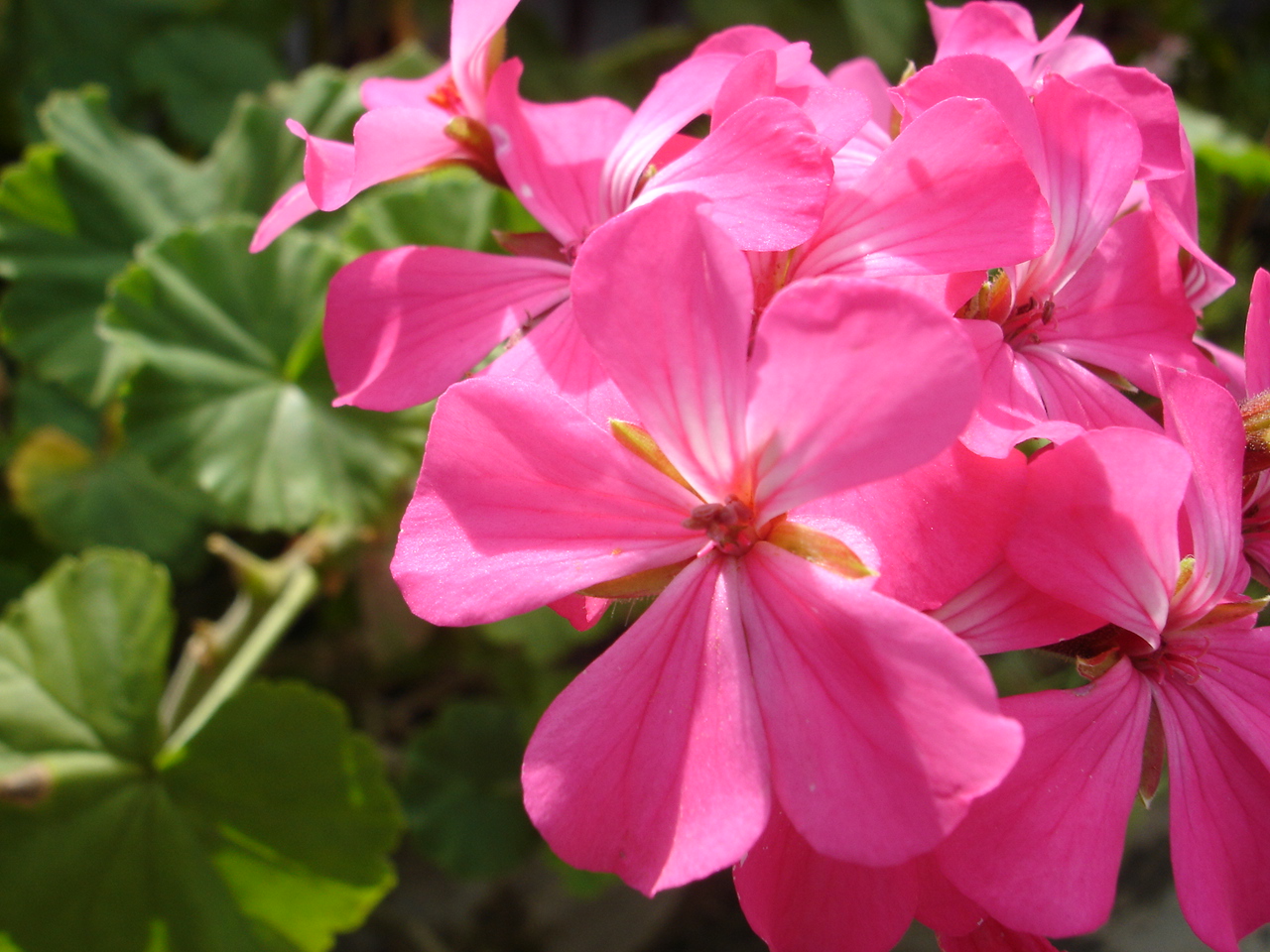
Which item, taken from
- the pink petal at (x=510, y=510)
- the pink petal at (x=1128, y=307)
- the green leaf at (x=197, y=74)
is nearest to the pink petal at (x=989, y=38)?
the pink petal at (x=1128, y=307)

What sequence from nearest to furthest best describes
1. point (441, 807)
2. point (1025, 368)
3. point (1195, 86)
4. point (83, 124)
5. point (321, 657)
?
point (1025, 368)
point (83, 124)
point (441, 807)
point (321, 657)
point (1195, 86)

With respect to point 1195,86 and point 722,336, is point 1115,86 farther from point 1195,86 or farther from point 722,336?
point 1195,86

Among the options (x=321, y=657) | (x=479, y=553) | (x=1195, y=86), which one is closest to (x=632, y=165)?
(x=479, y=553)

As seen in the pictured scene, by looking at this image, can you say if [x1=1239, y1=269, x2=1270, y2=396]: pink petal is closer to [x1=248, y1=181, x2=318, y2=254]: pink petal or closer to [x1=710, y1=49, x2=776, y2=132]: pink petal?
[x1=710, y1=49, x2=776, y2=132]: pink petal

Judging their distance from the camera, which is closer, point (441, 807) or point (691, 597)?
point (691, 597)

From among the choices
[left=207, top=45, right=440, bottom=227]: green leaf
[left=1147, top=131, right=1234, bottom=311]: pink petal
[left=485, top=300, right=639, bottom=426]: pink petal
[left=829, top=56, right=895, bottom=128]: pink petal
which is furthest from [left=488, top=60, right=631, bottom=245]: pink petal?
[left=207, top=45, right=440, bottom=227]: green leaf

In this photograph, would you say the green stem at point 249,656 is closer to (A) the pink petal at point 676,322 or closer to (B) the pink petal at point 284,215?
(B) the pink petal at point 284,215

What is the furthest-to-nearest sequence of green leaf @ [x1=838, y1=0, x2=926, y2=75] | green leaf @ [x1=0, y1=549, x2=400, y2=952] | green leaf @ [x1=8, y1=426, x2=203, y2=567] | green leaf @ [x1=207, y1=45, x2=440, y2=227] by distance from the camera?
1. green leaf @ [x1=838, y1=0, x2=926, y2=75]
2. green leaf @ [x1=8, y1=426, x2=203, y2=567]
3. green leaf @ [x1=207, y1=45, x2=440, y2=227]
4. green leaf @ [x1=0, y1=549, x2=400, y2=952]
